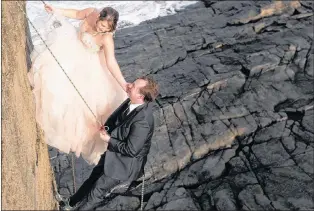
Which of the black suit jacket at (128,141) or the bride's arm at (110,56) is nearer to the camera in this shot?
the black suit jacket at (128,141)

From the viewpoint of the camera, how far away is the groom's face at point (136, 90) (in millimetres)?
3936

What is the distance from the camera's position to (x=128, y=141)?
403 centimetres

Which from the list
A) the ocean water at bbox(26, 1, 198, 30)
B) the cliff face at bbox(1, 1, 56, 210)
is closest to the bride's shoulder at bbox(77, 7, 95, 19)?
the cliff face at bbox(1, 1, 56, 210)

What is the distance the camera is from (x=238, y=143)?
5387 mm

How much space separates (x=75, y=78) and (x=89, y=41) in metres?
0.45

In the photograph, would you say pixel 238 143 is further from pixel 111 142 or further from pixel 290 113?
pixel 111 142

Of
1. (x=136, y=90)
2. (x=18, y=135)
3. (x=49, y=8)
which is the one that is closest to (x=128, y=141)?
(x=136, y=90)

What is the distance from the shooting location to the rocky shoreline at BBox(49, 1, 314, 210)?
4711mm

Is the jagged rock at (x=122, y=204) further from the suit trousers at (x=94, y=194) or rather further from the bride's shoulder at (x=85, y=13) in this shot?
the bride's shoulder at (x=85, y=13)

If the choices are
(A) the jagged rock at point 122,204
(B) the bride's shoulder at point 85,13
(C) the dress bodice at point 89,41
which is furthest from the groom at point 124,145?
(B) the bride's shoulder at point 85,13

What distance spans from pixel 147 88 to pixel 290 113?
2889 millimetres

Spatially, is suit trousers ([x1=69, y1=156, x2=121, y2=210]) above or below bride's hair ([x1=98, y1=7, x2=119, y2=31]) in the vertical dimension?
below

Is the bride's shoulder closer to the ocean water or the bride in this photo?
the bride

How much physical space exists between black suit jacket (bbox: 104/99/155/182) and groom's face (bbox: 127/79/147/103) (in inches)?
3.7
